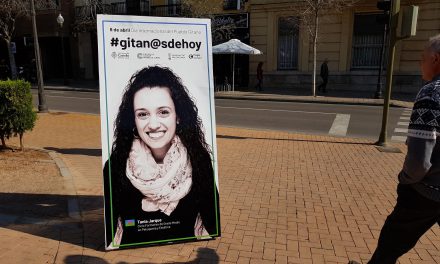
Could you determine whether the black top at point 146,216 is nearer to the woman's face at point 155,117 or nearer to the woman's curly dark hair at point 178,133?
the woman's curly dark hair at point 178,133

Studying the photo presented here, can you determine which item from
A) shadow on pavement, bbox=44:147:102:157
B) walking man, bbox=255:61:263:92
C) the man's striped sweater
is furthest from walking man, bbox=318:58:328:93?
the man's striped sweater

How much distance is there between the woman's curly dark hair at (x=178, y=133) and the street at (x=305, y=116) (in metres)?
7.16

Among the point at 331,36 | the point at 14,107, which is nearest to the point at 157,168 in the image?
the point at 14,107

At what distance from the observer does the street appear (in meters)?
11.3

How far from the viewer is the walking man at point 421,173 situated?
2.51m

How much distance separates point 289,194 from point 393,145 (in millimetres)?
4587

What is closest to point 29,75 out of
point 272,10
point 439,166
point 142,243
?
point 272,10

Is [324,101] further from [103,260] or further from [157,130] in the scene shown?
→ [103,260]

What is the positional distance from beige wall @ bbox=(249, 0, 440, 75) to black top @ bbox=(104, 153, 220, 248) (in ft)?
65.6

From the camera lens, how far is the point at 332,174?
6.61 meters

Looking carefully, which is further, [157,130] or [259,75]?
[259,75]

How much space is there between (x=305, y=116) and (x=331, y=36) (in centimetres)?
1038

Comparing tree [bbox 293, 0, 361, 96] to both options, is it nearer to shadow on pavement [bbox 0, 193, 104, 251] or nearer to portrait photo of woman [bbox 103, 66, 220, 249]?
shadow on pavement [bbox 0, 193, 104, 251]

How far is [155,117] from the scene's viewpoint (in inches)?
151
